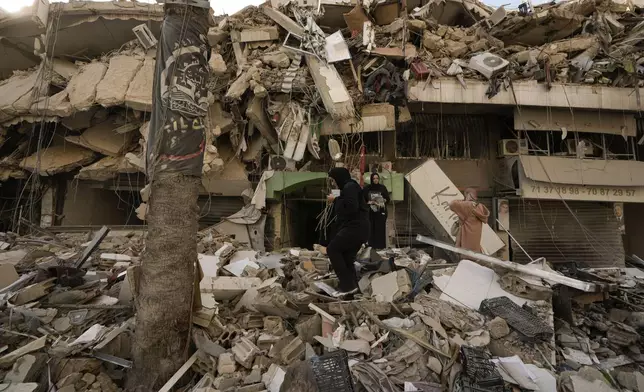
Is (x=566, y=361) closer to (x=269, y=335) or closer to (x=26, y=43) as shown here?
(x=269, y=335)

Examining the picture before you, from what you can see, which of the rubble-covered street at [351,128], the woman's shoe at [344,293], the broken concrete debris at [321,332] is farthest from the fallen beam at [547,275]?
the woman's shoe at [344,293]

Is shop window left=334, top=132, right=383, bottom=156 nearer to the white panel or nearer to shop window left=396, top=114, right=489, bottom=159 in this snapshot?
shop window left=396, top=114, right=489, bottom=159

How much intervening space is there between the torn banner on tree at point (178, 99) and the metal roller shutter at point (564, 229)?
995 centimetres

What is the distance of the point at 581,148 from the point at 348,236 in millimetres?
8891

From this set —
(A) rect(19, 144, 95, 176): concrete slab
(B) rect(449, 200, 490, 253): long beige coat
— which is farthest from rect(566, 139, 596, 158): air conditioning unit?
(A) rect(19, 144, 95, 176): concrete slab

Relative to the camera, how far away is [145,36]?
387 inches

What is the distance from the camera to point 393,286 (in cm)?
456

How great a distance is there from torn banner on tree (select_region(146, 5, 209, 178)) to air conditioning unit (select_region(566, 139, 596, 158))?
10524 millimetres

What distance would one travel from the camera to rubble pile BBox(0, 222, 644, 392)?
3.07m

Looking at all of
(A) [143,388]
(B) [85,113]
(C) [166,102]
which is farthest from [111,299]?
(B) [85,113]

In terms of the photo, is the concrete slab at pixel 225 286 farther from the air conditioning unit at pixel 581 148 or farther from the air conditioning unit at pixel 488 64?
the air conditioning unit at pixel 581 148

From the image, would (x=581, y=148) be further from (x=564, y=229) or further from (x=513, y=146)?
(x=564, y=229)

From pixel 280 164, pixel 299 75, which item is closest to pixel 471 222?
pixel 280 164

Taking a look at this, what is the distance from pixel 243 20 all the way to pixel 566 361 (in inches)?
421
